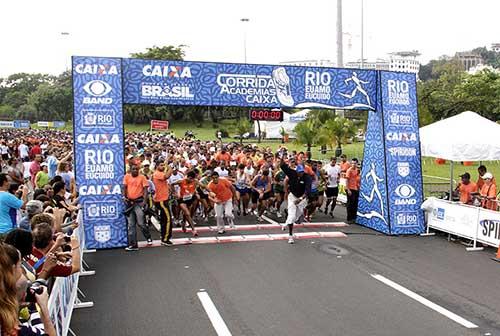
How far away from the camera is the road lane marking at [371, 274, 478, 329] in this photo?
746cm

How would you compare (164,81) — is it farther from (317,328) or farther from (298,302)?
(317,328)

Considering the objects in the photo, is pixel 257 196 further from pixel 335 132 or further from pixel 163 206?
pixel 335 132

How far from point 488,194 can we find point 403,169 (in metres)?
2.19

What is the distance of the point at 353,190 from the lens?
49.9 ft

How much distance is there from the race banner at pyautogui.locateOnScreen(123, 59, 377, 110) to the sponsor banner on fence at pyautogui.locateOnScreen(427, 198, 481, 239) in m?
3.25

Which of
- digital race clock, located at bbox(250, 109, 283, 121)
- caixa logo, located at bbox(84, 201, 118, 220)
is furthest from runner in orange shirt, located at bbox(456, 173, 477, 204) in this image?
caixa logo, located at bbox(84, 201, 118, 220)

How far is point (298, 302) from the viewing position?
827cm

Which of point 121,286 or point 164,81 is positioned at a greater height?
point 164,81

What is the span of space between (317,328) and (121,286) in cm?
369

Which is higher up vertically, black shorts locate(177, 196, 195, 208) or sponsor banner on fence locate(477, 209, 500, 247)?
black shorts locate(177, 196, 195, 208)

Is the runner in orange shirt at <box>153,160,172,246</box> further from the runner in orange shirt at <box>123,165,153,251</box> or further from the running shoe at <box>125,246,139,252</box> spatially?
the running shoe at <box>125,246,139,252</box>

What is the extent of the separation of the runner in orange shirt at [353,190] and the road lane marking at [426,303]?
5.60 metres

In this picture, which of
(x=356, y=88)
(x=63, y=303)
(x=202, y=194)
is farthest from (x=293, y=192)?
(x=63, y=303)

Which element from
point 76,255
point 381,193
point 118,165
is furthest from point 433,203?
point 76,255
